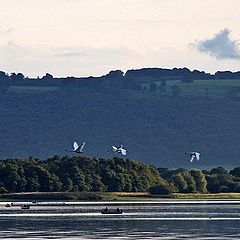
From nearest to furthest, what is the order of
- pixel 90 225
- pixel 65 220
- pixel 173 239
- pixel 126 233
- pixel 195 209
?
pixel 173 239, pixel 126 233, pixel 90 225, pixel 65 220, pixel 195 209

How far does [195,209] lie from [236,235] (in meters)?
65.7

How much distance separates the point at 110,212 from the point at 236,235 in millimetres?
48399

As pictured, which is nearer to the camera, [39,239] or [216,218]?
[39,239]

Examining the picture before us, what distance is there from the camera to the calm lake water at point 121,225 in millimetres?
122062

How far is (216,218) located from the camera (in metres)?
154

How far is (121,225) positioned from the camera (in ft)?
463

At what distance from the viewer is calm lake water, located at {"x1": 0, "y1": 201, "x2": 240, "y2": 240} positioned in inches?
4806

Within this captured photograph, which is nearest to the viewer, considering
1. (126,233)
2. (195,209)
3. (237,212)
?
(126,233)

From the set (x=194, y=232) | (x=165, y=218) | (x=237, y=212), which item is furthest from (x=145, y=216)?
(x=194, y=232)

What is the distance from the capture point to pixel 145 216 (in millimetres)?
161500

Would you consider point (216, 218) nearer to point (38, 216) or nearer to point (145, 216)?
point (145, 216)

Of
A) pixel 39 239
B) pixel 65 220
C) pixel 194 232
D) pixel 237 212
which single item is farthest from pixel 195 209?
pixel 39 239

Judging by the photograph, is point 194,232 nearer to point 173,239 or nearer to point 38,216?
point 173,239

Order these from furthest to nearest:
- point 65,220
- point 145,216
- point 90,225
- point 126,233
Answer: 1. point 145,216
2. point 65,220
3. point 90,225
4. point 126,233
